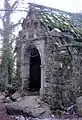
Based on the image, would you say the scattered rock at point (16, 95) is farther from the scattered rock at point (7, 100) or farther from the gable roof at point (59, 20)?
the gable roof at point (59, 20)

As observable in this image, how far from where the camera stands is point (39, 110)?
10930 mm

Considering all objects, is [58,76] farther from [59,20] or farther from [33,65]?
[33,65]

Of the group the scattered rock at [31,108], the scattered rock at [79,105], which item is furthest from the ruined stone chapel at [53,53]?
the scattered rock at [31,108]

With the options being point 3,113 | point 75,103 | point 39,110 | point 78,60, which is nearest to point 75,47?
point 78,60

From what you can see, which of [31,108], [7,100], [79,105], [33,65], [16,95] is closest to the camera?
[31,108]

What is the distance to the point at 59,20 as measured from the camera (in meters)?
13.1

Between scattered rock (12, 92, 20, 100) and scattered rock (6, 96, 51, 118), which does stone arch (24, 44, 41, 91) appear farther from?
scattered rock (6, 96, 51, 118)

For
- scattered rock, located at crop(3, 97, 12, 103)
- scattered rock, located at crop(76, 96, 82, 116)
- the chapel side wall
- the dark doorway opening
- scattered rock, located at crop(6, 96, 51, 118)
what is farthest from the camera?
the dark doorway opening

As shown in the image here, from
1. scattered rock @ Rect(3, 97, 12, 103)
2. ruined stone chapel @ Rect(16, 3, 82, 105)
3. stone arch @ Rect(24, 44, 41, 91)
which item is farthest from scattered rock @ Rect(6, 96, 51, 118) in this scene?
stone arch @ Rect(24, 44, 41, 91)

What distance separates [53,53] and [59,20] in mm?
2260

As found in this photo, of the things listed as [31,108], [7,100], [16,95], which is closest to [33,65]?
[16,95]

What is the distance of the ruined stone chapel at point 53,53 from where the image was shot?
11.5m

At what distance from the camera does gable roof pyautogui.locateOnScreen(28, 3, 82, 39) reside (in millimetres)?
12484

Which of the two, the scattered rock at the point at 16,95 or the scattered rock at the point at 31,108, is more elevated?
the scattered rock at the point at 31,108
